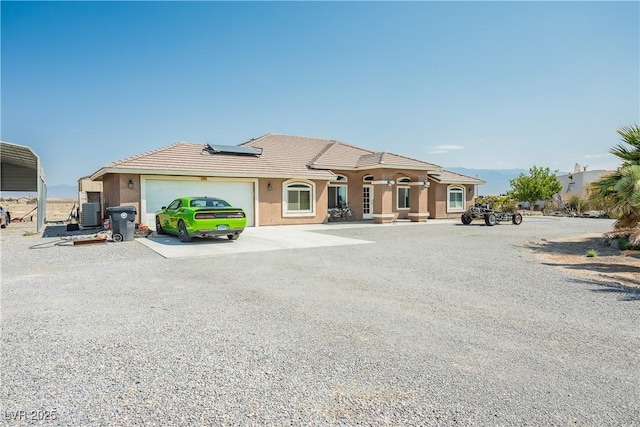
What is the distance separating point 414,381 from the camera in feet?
11.3

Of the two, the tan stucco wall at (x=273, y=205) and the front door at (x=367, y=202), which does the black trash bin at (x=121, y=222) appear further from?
the front door at (x=367, y=202)

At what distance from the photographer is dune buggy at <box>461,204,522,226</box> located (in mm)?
21641

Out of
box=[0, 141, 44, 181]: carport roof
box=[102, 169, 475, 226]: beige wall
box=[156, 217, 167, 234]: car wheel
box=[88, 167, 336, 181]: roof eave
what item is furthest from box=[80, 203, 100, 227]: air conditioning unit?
box=[156, 217, 167, 234]: car wheel

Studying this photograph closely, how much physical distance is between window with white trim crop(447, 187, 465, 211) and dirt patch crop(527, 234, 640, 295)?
13.7m

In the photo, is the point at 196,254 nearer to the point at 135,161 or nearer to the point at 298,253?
the point at 298,253

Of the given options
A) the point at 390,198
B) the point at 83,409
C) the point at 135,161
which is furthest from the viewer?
the point at 390,198

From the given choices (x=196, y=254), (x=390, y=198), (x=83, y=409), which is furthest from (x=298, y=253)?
(x=390, y=198)

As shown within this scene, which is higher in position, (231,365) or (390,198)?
(390,198)

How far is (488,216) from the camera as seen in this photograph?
2155 centimetres

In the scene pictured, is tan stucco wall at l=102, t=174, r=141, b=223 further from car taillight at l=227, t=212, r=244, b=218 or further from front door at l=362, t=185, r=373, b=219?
front door at l=362, t=185, r=373, b=219

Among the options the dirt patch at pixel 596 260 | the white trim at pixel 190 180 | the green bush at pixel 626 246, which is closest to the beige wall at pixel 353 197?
the white trim at pixel 190 180

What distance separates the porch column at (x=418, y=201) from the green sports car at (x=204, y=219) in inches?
546

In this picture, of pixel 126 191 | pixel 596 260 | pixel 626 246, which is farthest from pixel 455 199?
pixel 126 191

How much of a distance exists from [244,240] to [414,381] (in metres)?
11.1
